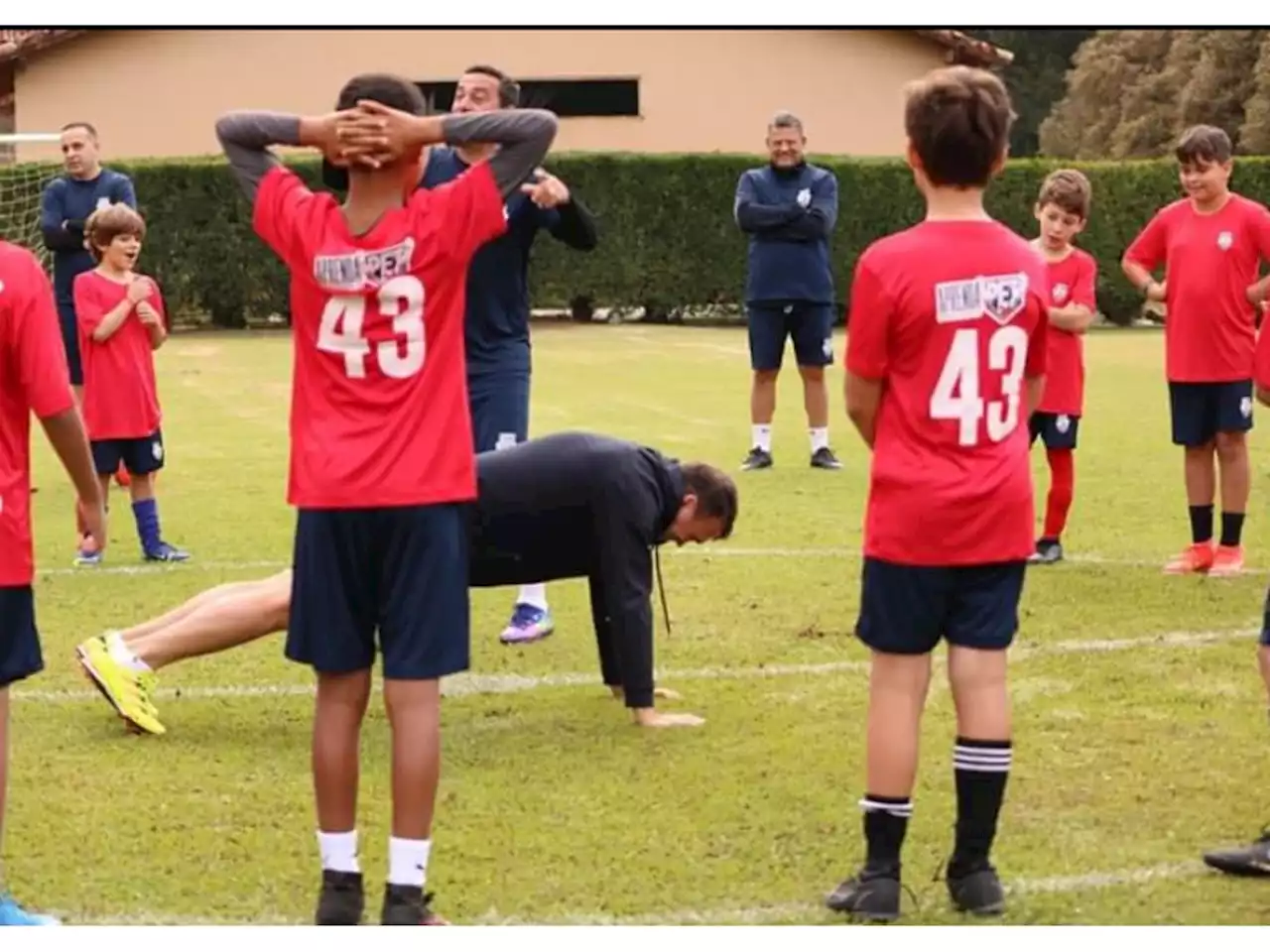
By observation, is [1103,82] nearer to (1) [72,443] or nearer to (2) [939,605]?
(2) [939,605]

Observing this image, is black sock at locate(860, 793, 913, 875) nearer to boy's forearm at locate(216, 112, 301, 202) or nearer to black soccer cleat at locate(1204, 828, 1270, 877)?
black soccer cleat at locate(1204, 828, 1270, 877)

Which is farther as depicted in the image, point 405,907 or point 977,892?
point 977,892

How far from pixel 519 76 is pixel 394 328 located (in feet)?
105

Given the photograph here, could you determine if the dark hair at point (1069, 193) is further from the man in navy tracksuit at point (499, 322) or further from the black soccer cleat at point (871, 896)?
the black soccer cleat at point (871, 896)

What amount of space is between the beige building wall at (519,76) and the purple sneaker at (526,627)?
27456 mm

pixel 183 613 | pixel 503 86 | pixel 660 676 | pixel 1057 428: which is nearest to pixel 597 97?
pixel 1057 428

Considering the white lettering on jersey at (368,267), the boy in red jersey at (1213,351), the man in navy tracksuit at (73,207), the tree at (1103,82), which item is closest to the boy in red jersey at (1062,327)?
the boy in red jersey at (1213,351)

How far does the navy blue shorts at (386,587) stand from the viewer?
468cm

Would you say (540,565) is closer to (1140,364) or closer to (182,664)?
(182,664)

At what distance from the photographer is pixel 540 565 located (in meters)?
6.84

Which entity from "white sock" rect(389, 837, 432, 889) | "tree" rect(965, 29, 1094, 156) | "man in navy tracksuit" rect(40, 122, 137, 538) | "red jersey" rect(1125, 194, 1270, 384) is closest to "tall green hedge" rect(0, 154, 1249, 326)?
"man in navy tracksuit" rect(40, 122, 137, 538)

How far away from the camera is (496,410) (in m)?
7.95

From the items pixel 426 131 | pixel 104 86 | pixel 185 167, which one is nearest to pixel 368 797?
pixel 426 131

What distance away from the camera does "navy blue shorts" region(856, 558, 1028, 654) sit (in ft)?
16.3
